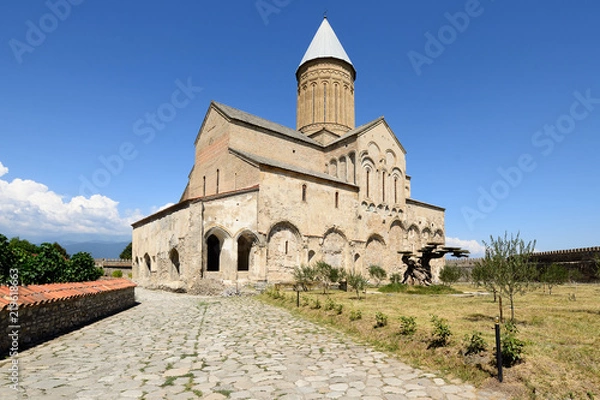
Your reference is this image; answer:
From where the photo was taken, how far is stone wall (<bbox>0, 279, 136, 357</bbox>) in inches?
230

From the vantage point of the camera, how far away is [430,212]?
103ft

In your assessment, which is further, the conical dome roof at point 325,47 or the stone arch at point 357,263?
the conical dome roof at point 325,47

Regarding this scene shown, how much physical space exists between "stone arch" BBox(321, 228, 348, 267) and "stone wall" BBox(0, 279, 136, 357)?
13935mm

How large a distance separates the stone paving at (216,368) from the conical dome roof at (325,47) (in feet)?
90.1

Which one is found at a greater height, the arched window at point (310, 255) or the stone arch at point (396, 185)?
the stone arch at point (396, 185)

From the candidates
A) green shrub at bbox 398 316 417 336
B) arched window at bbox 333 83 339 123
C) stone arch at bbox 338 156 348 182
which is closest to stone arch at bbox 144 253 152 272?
stone arch at bbox 338 156 348 182

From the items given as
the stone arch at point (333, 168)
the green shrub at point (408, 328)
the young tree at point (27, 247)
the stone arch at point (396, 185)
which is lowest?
the green shrub at point (408, 328)

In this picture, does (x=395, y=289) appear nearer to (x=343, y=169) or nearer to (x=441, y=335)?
(x=343, y=169)

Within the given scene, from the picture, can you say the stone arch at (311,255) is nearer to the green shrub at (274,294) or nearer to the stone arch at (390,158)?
the green shrub at (274,294)

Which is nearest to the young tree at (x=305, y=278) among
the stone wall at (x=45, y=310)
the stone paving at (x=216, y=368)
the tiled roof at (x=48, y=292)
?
the stone paving at (x=216, y=368)

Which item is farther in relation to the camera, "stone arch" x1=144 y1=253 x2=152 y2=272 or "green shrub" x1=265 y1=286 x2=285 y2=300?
"stone arch" x1=144 y1=253 x2=152 y2=272

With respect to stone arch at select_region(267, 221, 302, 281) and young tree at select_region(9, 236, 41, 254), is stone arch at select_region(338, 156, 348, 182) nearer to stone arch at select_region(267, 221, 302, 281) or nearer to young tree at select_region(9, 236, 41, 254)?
stone arch at select_region(267, 221, 302, 281)

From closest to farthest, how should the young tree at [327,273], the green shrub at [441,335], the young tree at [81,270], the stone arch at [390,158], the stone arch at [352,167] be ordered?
the green shrub at [441,335], the young tree at [81,270], the young tree at [327,273], the stone arch at [352,167], the stone arch at [390,158]

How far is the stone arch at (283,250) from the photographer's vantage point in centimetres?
1922
